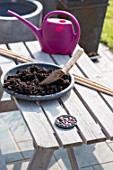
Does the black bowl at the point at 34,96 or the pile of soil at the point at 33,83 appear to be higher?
the pile of soil at the point at 33,83

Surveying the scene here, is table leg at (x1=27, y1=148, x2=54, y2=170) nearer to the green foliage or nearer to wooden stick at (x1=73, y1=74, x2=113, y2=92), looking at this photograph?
wooden stick at (x1=73, y1=74, x2=113, y2=92)

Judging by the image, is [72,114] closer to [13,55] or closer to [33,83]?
[33,83]

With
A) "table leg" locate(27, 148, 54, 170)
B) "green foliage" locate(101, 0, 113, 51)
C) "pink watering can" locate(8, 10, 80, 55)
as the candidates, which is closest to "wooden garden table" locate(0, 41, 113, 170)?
"table leg" locate(27, 148, 54, 170)

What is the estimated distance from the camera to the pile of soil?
215cm

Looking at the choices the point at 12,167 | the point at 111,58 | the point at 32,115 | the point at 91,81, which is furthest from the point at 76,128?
the point at 111,58

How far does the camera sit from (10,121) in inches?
135

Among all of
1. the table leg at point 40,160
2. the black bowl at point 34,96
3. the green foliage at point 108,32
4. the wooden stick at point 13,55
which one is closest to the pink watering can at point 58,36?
the wooden stick at point 13,55

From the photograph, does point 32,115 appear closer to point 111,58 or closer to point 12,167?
point 12,167

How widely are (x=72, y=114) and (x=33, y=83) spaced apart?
285 millimetres

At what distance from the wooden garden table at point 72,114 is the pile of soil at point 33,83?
0.19ft

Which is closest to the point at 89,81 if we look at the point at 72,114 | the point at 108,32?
the point at 72,114

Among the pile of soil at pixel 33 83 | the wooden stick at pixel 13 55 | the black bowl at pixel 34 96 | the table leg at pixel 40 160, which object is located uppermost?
the pile of soil at pixel 33 83

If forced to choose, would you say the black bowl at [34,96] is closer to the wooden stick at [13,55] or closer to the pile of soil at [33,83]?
the pile of soil at [33,83]

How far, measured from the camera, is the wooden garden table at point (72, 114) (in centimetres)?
190
